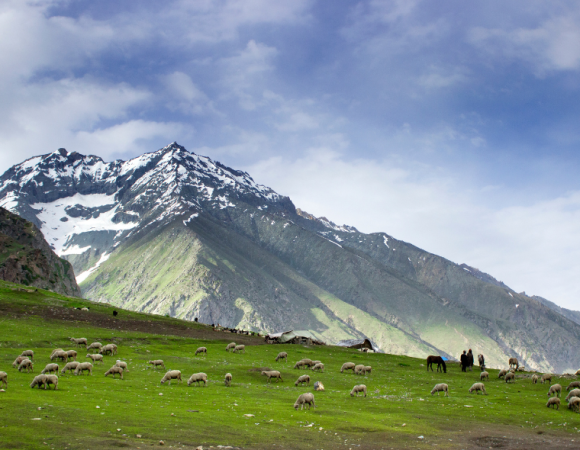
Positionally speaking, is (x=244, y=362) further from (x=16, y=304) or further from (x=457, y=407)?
(x=16, y=304)

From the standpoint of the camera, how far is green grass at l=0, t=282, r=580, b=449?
66.8 feet

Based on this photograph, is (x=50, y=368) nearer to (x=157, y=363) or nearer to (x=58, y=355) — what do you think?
(x=58, y=355)

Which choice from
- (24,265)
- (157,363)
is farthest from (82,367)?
(24,265)

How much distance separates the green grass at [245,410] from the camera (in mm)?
20359

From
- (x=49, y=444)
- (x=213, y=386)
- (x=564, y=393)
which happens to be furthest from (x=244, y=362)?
(x=49, y=444)

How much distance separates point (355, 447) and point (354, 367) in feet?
102

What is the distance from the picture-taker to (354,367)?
168 ft

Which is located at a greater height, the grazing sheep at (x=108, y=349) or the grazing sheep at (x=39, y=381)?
the grazing sheep at (x=39, y=381)

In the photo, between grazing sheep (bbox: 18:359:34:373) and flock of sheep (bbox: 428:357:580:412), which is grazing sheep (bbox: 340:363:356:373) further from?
grazing sheep (bbox: 18:359:34:373)

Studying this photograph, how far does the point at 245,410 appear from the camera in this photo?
2712cm

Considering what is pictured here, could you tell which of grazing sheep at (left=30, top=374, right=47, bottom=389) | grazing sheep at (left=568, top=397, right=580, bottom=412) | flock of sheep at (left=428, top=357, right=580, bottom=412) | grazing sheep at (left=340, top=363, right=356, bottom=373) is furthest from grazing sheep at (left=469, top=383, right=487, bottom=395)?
grazing sheep at (left=30, top=374, right=47, bottom=389)

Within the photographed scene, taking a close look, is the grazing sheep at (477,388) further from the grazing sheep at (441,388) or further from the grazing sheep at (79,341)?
the grazing sheep at (79,341)

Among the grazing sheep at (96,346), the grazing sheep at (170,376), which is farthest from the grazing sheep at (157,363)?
the grazing sheep at (96,346)

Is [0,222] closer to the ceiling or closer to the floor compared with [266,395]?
closer to the ceiling
